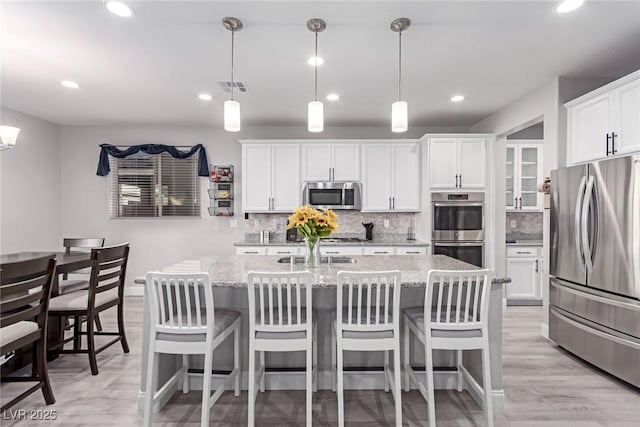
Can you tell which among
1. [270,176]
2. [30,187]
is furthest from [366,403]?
[30,187]

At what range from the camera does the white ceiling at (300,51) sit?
7.57 feet

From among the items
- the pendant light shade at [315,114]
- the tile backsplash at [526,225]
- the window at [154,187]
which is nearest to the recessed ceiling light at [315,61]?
the pendant light shade at [315,114]

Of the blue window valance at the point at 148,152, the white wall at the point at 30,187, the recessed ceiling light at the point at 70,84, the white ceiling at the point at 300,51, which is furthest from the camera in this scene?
the blue window valance at the point at 148,152

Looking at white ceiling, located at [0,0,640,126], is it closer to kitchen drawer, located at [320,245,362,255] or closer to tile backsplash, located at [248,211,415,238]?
tile backsplash, located at [248,211,415,238]

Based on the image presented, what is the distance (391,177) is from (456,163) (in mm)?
904

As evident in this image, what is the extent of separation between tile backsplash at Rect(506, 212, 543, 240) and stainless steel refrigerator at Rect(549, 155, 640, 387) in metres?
2.19

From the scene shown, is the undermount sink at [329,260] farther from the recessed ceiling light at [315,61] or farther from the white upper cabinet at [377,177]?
the white upper cabinet at [377,177]

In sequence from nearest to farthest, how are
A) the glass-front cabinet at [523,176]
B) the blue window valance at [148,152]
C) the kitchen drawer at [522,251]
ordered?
the kitchen drawer at [522,251] → the glass-front cabinet at [523,176] → the blue window valance at [148,152]

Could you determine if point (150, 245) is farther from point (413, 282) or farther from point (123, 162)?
point (413, 282)

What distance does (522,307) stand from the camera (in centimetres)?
489

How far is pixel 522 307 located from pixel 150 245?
568cm

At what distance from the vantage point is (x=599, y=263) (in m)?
2.83

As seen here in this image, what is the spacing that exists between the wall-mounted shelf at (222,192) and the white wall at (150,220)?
12cm

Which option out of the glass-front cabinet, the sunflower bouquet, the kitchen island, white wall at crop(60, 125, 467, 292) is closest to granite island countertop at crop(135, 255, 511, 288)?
the kitchen island
